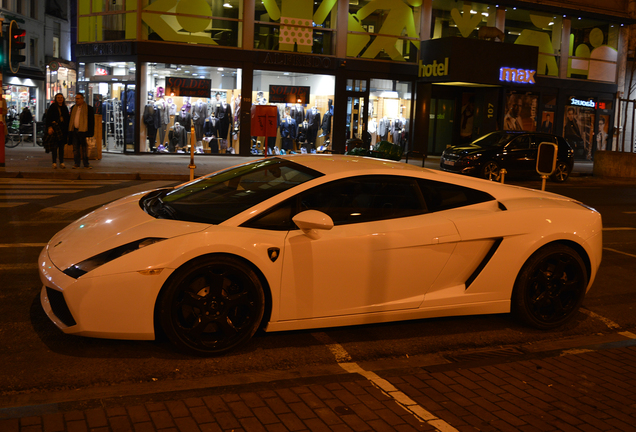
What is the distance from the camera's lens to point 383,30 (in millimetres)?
26500

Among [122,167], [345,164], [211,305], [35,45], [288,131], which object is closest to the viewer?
[211,305]

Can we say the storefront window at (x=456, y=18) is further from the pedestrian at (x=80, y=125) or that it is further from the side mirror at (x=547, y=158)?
the side mirror at (x=547, y=158)

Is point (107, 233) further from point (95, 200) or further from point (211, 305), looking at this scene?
point (95, 200)

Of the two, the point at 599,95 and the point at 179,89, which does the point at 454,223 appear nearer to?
the point at 179,89

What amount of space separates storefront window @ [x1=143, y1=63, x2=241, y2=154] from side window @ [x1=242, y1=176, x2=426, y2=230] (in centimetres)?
1905

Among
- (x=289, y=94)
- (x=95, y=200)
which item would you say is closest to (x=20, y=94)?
(x=289, y=94)

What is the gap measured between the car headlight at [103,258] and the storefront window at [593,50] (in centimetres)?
3101

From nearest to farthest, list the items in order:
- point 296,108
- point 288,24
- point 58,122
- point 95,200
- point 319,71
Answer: point 95,200
point 58,122
point 288,24
point 296,108
point 319,71

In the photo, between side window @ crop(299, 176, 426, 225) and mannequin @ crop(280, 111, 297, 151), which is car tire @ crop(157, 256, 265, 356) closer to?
side window @ crop(299, 176, 426, 225)

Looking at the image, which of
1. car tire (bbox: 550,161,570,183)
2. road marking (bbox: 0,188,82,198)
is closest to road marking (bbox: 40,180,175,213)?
road marking (bbox: 0,188,82,198)

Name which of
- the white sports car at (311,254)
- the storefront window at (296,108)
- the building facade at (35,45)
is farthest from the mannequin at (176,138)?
the building facade at (35,45)

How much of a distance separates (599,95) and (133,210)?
1264 inches

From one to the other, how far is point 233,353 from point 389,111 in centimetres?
2371

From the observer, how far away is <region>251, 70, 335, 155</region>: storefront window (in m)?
24.7
